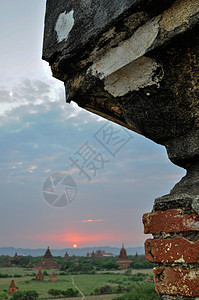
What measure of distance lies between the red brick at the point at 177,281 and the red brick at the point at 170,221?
0.56 feet

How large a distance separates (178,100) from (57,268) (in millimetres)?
51992

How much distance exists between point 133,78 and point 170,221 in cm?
73

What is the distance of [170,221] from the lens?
1.23 meters

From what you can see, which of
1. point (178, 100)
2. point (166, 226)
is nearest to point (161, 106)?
point (178, 100)

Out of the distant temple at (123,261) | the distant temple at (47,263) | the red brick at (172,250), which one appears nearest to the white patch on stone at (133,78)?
the red brick at (172,250)

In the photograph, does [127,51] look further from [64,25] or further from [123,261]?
[123,261]

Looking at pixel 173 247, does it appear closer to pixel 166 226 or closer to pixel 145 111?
pixel 166 226

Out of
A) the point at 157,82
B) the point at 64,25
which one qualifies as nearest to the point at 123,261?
the point at 64,25

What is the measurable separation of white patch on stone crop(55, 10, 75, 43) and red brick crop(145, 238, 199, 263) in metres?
1.27

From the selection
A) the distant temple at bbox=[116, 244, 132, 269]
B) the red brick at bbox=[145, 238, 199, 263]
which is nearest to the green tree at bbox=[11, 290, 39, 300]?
the distant temple at bbox=[116, 244, 132, 269]

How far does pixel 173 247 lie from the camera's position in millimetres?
1186

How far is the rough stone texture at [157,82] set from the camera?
45.7 inches

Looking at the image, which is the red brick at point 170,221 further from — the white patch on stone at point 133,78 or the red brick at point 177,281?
the white patch on stone at point 133,78

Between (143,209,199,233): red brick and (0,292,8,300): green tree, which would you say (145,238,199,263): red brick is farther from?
(0,292,8,300): green tree
